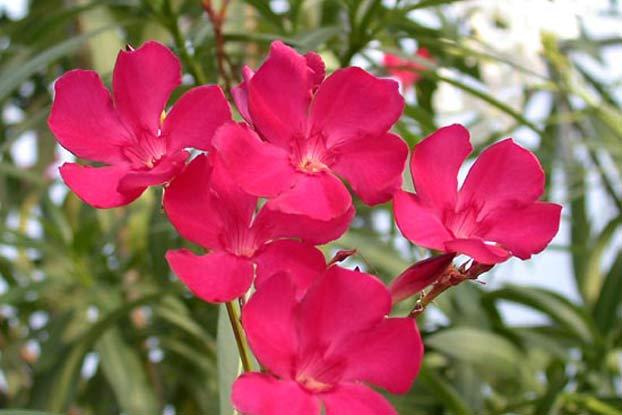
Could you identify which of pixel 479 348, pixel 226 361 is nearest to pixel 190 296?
pixel 479 348

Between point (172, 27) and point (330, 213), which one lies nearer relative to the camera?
point (330, 213)

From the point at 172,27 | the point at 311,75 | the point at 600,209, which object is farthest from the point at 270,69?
the point at 600,209

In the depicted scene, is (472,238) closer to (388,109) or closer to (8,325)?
(388,109)

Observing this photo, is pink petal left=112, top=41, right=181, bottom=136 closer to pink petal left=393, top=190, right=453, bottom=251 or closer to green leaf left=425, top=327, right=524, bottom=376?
pink petal left=393, top=190, right=453, bottom=251

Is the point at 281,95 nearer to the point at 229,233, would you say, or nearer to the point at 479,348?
the point at 229,233

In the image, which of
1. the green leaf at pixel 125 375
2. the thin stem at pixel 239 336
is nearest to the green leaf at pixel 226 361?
the thin stem at pixel 239 336

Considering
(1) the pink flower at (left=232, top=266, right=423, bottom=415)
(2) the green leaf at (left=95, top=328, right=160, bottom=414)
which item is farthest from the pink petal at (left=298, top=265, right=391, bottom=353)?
(2) the green leaf at (left=95, top=328, right=160, bottom=414)

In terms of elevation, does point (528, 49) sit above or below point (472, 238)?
below
